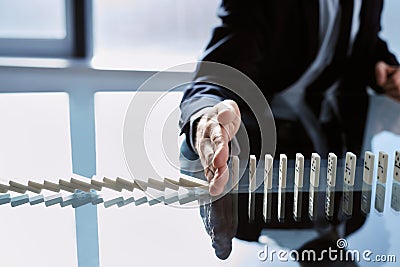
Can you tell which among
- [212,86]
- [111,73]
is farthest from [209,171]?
[111,73]

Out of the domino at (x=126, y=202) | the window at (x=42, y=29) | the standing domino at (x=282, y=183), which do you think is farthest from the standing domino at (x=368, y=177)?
the window at (x=42, y=29)

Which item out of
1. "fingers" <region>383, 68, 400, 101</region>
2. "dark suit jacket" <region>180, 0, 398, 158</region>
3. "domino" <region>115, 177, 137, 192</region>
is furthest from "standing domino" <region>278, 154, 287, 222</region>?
"fingers" <region>383, 68, 400, 101</region>

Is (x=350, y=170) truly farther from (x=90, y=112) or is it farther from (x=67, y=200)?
(x=90, y=112)

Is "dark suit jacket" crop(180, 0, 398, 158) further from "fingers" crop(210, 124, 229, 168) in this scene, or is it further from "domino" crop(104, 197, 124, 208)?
"domino" crop(104, 197, 124, 208)

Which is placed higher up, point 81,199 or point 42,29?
point 81,199

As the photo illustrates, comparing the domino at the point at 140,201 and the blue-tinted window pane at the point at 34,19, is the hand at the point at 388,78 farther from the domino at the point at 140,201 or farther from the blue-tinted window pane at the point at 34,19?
the blue-tinted window pane at the point at 34,19

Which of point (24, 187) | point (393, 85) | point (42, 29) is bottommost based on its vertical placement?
point (42, 29)

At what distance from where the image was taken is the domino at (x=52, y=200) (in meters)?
0.71

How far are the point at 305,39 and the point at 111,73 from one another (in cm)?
79

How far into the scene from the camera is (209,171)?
2.57 ft

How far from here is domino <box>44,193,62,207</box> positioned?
2.32 feet

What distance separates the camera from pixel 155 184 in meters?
0.76

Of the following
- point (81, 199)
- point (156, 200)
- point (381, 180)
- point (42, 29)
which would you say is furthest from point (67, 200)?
point (42, 29)

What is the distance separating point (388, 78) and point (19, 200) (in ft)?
4.45
